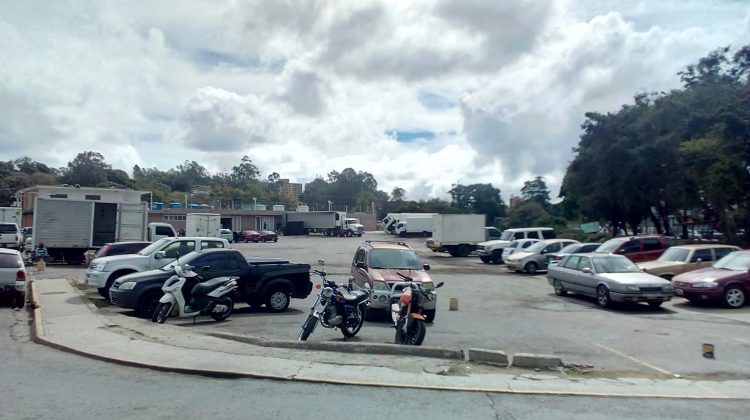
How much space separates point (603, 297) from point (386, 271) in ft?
21.4

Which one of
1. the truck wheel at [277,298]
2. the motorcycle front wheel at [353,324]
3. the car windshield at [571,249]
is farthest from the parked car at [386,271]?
the car windshield at [571,249]

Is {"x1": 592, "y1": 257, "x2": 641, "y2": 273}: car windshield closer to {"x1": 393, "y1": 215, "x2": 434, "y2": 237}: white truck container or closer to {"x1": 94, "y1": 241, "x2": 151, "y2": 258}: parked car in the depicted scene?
{"x1": 94, "y1": 241, "x2": 151, "y2": 258}: parked car

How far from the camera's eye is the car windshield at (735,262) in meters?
17.0

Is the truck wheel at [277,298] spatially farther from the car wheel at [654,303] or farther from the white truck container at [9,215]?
the white truck container at [9,215]

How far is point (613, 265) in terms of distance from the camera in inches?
682

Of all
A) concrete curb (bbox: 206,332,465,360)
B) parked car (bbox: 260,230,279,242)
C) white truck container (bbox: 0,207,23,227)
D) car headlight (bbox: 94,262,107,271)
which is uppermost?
white truck container (bbox: 0,207,23,227)

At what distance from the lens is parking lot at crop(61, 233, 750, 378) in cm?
997

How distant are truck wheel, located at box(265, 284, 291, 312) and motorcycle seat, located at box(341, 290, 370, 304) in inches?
153

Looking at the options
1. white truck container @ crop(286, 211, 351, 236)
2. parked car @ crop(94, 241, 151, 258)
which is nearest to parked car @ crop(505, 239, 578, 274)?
parked car @ crop(94, 241, 151, 258)

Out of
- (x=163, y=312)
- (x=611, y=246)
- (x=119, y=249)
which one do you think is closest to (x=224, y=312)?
(x=163, y=312)

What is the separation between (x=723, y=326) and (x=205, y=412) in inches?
478

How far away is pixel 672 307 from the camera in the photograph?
1683 cm

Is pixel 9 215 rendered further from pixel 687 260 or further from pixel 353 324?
A: pixel 687 260

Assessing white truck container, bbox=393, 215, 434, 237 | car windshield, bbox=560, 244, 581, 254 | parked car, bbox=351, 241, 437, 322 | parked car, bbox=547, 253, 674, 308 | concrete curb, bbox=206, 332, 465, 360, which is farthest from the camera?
white truck container, bbox=393, 215, 434, 237
